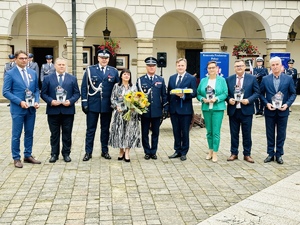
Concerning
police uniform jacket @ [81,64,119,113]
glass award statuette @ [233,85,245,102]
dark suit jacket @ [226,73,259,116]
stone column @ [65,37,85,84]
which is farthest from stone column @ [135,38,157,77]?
glass award statuette @ [233,85,245,102]

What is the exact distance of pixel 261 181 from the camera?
20.6ft

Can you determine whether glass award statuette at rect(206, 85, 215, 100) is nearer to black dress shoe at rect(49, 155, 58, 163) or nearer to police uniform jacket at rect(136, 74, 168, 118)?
police uniform jacket at rect(136, 74, 168, 118)

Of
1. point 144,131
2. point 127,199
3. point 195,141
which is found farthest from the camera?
point 195,141

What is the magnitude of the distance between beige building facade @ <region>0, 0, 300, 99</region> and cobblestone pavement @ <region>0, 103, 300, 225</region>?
37.3 ft

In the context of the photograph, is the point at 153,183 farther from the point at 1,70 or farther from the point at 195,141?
the point at 1,70

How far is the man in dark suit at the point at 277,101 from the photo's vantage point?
24.3 feet

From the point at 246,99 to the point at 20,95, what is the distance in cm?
394

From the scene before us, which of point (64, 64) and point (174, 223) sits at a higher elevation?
point (64, 64)

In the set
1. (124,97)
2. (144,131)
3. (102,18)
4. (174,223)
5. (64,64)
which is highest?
(102,18)

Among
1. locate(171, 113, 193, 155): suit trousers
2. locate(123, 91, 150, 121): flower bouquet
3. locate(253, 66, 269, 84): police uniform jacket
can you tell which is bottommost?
locate(171, 113, 193, 155): suit trousers

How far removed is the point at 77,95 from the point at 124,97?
876mm

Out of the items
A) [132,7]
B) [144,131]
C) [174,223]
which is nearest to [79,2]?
[132,7]

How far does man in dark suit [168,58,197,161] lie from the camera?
767 centimetres

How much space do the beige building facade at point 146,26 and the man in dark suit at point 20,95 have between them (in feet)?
38.2
